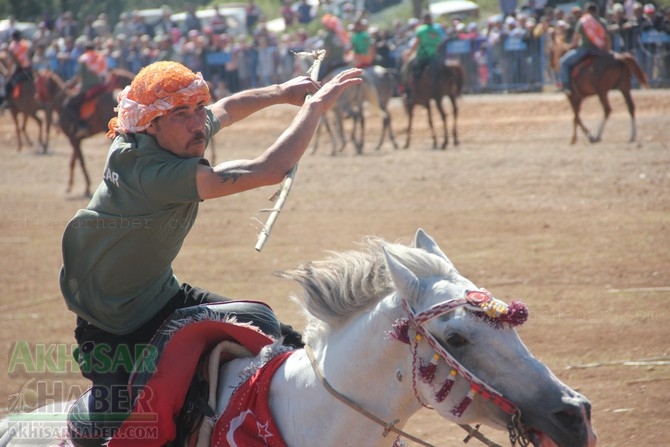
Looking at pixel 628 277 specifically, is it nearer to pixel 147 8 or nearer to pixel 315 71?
pixel 315 71

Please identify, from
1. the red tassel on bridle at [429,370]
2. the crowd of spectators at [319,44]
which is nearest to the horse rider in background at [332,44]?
the crowd of spectators at [319,44]

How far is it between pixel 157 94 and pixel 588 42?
63.9 feet

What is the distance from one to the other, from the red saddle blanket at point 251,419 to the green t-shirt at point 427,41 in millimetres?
21426

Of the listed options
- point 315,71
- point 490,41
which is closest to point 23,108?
point 490,41

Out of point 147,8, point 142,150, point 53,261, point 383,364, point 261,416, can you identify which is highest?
point 142,150

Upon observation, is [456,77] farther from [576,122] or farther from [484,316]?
[484,316]

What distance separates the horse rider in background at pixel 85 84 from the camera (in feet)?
71.9

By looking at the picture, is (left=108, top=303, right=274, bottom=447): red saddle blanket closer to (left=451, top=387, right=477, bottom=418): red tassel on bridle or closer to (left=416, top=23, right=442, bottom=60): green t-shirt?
(left=451, top=387, right=477, bottom=418): red tassel on bridle

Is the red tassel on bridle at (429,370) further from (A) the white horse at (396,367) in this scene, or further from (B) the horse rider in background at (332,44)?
(B) the horse rider in background at (332,44)

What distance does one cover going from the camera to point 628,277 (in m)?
9.98

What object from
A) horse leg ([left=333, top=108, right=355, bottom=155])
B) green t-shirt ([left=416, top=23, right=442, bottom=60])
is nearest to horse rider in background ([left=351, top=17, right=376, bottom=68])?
horse leg ([left=333, top=108, right=355, bottom=155])

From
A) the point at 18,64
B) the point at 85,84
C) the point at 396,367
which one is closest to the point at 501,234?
the point at 396,367

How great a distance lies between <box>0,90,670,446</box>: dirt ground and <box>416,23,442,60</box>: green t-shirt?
211cm

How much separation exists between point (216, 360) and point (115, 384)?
1.30 feet
